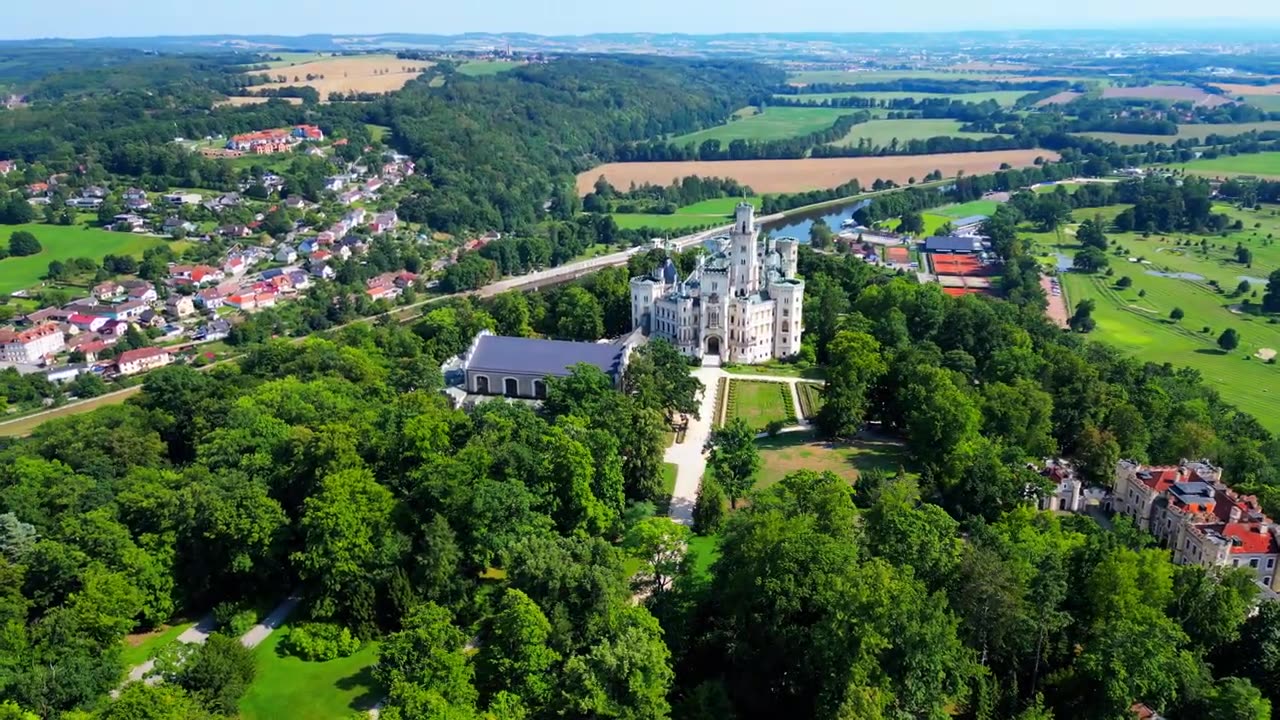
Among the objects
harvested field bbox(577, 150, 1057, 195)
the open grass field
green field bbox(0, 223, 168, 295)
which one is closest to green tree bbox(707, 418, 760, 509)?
green field bbox(0, 223, 168, 295)

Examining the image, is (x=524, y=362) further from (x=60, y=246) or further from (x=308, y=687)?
(x=60, y=246)

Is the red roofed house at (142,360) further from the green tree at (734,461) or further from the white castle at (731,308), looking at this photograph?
the green tree at (734,461)

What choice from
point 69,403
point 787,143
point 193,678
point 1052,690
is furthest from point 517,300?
point 787,143

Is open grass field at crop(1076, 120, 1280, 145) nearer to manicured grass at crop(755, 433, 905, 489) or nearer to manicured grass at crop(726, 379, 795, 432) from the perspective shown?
manicured grass at crop(726, 379, 795, 432)

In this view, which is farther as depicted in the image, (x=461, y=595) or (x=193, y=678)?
(x=461, y=595)

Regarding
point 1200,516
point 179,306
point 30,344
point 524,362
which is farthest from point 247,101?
point 1200,516

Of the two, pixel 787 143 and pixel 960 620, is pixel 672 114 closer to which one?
pixel 787 143
